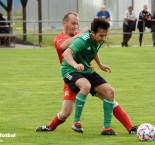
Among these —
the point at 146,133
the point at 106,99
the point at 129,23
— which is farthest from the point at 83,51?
the point at 129,23

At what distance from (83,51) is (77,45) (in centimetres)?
22

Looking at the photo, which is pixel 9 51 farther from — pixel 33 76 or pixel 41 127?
pixel 41 127

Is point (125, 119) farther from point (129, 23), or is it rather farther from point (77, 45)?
point (129, 23)

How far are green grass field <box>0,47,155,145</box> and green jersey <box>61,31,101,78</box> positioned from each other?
0.89 meters

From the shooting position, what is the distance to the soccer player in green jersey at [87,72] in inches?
381

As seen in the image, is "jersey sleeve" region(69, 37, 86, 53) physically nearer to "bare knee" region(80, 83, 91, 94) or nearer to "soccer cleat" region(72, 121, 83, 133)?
"bare knee" region(80, 83, 91, 94)

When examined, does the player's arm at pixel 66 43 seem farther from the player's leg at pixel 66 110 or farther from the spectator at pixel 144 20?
the spectator at pixel 144 20

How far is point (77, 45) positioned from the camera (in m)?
9.66

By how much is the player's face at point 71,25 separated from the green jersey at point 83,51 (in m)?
0.41

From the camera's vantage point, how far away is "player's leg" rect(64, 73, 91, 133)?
9727 mm

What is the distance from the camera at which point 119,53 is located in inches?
1142

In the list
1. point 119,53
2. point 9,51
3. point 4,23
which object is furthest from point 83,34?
point 4,23

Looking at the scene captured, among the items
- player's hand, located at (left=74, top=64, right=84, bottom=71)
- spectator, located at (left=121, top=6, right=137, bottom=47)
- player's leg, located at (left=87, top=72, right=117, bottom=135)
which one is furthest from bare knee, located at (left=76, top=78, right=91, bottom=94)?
spectator, located at (left=121, top=6, right=137, bottom=47)

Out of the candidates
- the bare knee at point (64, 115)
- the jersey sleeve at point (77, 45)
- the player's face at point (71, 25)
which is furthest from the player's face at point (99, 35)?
the bare knee at point (64, 115)
